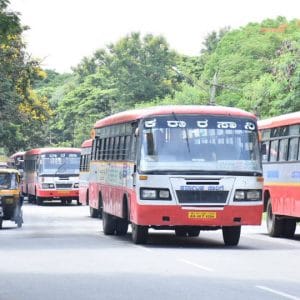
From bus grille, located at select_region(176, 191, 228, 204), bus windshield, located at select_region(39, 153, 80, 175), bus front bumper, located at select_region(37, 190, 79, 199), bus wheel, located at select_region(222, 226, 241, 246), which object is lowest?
bus wheel, located at select_region(222, 226, 241, 246)

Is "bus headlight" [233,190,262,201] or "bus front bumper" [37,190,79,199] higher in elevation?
"bus headlight" [233,190,262,201]

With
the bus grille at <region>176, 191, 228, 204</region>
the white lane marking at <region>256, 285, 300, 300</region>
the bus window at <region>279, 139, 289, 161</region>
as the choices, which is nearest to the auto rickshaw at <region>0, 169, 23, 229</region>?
the bus window at <region>279, 139, 289, 161</region>

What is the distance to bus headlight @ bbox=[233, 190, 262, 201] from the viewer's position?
900 inches

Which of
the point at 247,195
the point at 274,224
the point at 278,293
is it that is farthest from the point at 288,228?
the point at 278,293

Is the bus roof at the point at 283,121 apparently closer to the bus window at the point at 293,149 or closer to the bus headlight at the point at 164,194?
the bus window at the point at 293,149

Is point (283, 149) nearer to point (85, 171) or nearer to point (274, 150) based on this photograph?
point (274, 150)

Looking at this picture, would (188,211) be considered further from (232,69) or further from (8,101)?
(232,69)

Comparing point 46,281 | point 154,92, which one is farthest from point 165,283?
point 154,92

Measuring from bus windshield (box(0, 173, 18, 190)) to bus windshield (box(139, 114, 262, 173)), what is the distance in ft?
34.2

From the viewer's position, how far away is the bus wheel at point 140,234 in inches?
938

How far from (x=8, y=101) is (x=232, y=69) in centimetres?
3718

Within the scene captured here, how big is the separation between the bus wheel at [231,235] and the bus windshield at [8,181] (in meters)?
10.3

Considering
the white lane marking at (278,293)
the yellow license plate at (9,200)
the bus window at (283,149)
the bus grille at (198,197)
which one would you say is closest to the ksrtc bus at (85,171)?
the yellow license plate at (9,200)

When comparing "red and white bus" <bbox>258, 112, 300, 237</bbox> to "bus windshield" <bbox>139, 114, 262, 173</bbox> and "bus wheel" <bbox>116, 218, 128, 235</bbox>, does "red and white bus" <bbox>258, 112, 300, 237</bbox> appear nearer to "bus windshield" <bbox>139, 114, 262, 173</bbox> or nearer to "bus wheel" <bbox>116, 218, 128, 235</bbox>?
"bus windshield" <bbox>139, 114, 262, 173</bbox>
